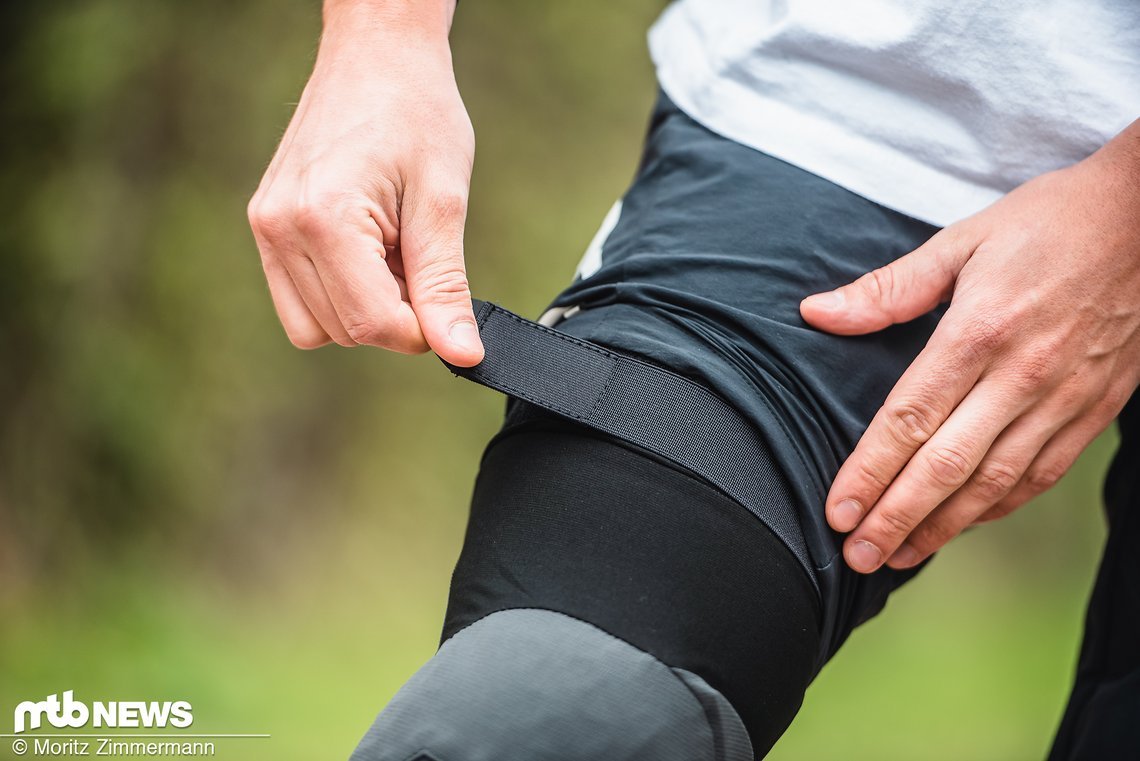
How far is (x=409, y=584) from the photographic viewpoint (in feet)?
8.66

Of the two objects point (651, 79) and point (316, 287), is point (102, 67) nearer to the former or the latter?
point (651, 79)

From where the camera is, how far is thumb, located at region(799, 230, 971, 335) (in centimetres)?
79

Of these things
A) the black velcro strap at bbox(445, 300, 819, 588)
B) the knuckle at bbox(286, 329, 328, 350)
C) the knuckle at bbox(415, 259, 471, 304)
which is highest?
the knuckle at bbox(415, 259, 471, 304)

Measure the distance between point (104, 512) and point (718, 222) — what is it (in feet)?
7.14

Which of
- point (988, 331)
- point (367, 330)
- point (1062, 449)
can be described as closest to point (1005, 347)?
point (988, 331)

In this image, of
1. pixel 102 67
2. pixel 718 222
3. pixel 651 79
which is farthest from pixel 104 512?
pixel 718 222

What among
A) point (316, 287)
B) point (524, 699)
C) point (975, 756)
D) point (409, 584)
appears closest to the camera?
point (524, 699)

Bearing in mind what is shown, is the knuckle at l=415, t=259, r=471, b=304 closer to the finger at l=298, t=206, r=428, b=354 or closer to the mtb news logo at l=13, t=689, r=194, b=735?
the finger at l=298, t=206, r=428, b=354

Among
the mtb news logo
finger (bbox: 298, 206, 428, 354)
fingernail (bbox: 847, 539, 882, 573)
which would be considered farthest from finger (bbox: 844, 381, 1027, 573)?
the mtb news logo

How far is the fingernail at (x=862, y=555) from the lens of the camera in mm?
773

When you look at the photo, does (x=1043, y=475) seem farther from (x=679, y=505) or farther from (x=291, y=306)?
(x=291, y=306)

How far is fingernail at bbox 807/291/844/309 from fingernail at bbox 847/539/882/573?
192 millimetres

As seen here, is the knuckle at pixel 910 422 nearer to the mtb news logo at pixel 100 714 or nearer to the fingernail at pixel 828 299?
the fingernail at pixel 828 299

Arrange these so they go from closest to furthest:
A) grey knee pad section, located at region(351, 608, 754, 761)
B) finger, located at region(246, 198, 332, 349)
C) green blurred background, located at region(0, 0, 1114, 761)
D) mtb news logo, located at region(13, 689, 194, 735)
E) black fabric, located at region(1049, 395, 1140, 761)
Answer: grey knee pad section, located at region(351, 608, 754, 761) < finger, located at region(246, 198, 332, 349) < black fabric, located at region(1049, 395, 1140, 761) < mtb news logo, located at region(13, 689, 194, 735) < green blurred background, located at region(0, 0, 1114, 761)
